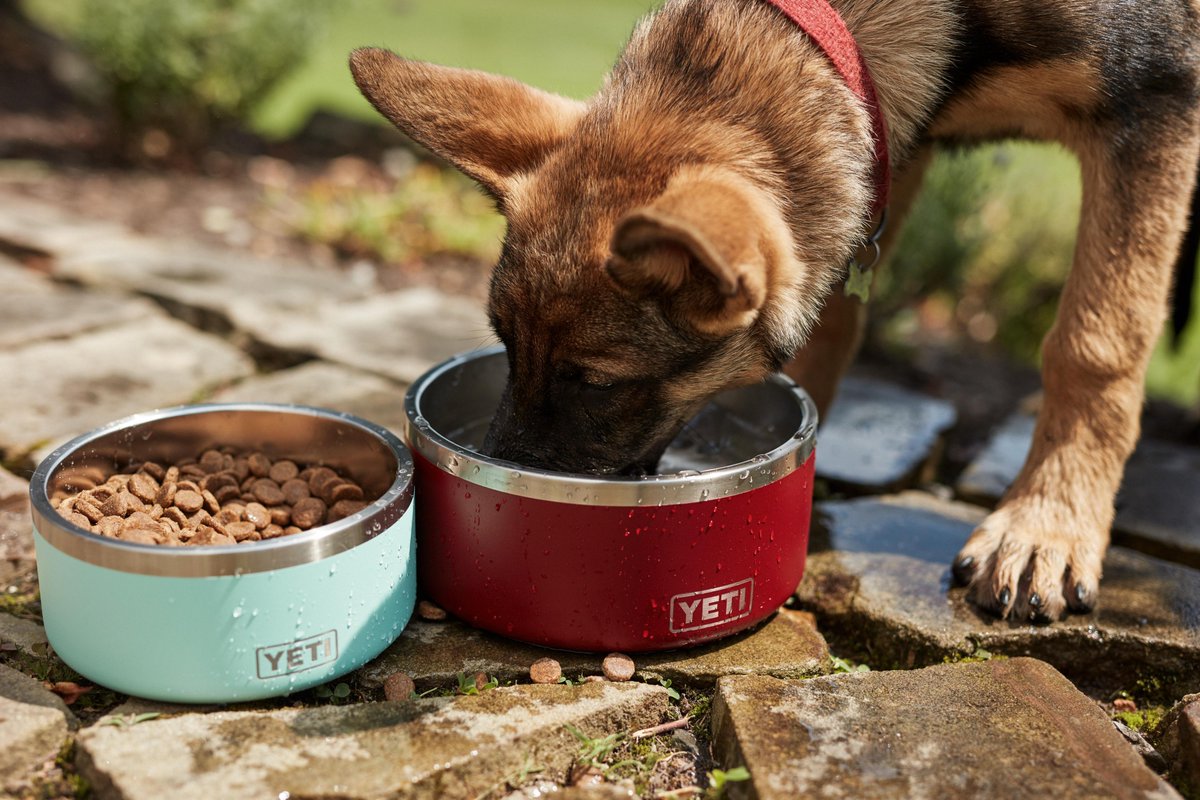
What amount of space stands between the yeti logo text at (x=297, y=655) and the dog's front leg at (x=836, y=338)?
199 centimetres

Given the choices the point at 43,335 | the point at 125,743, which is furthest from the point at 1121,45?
the point at 43,335

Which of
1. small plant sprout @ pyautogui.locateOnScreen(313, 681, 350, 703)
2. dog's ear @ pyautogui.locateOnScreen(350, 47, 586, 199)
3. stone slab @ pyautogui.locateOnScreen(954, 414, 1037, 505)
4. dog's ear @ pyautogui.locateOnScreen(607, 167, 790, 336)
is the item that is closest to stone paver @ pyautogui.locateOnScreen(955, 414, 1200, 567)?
stone slab @ pyautogui.locateOnScreen(954, 414, 1037, 505)

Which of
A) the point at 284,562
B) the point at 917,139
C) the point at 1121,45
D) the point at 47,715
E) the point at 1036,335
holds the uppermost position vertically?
the point at 1121,45

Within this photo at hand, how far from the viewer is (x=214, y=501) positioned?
2873mm

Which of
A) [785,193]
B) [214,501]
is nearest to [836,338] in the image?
[785,193]

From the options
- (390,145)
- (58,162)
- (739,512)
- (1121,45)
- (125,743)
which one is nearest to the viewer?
(125,743)

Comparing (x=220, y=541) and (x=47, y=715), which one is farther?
(x=220, y=541)

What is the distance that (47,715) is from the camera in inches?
91.4

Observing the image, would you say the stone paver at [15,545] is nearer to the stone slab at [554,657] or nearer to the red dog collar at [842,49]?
the stone slab at [554,657]

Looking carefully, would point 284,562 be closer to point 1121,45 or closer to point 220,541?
point 220,541

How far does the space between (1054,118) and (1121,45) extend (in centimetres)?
29

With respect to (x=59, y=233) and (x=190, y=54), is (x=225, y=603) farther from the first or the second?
(x=190, y=54)

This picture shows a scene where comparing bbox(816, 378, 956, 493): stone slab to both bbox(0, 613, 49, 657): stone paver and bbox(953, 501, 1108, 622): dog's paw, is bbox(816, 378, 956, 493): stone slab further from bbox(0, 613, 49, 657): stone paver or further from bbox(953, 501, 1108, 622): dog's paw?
bbox(0, 613, 49, 657): stone paver

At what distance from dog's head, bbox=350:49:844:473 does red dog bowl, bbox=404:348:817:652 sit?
0.68 ft
